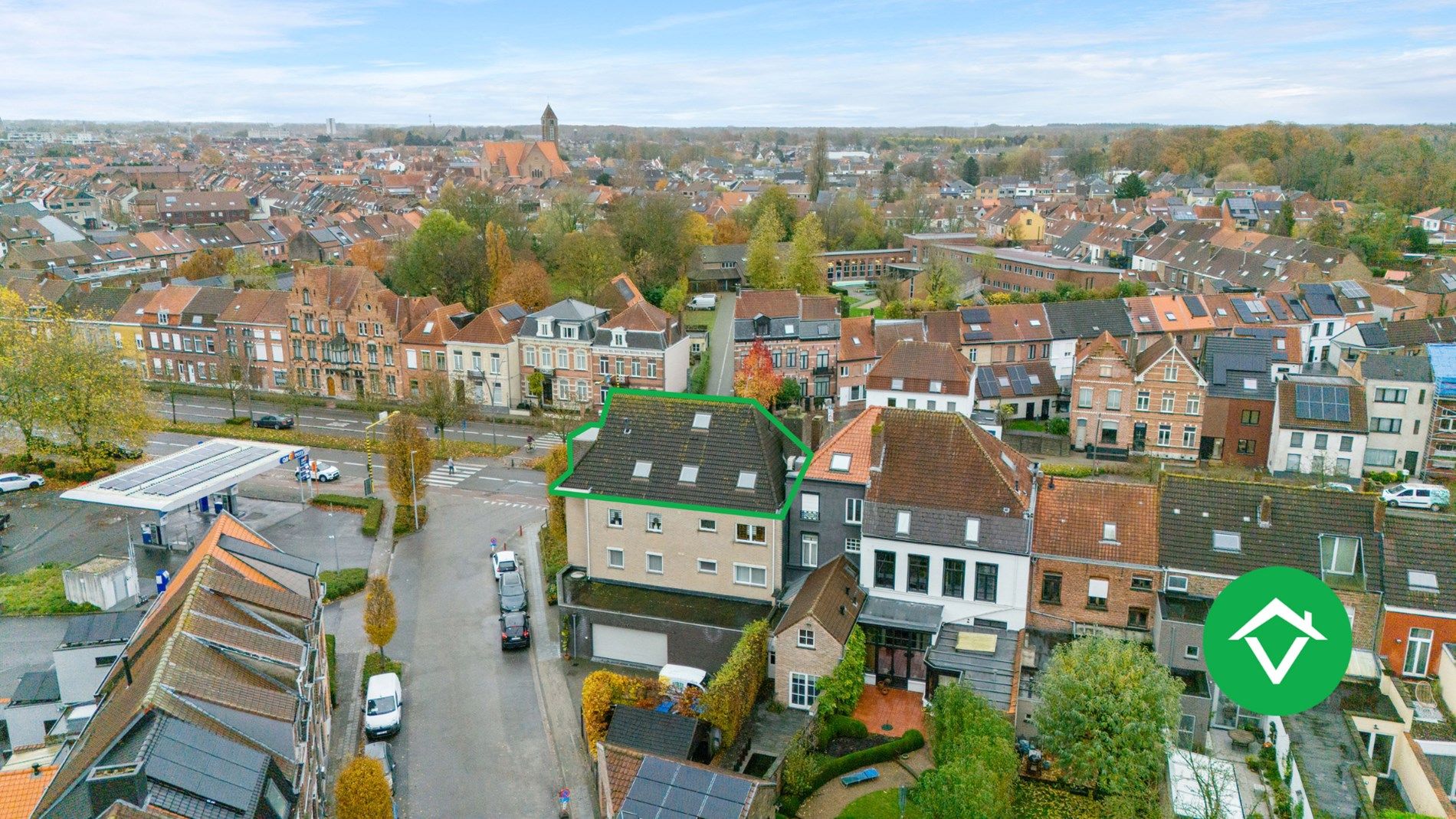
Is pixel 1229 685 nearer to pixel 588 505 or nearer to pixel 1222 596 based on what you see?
pixel 1222 596

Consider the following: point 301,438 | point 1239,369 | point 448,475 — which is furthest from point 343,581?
point 1239,369

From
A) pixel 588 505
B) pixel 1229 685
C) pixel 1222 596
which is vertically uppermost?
pixel 1222 596

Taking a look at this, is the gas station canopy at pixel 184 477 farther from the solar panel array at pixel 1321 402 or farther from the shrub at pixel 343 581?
the solar panel array at pixel 1321 402

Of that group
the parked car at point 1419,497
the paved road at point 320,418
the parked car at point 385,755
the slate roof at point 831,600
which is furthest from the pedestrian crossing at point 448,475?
the parked car at point 1419,497

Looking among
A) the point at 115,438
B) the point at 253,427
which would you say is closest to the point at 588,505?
the point at 115,438

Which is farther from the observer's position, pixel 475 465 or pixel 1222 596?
pixel 475 465

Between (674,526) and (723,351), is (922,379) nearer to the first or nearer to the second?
(723,351)
